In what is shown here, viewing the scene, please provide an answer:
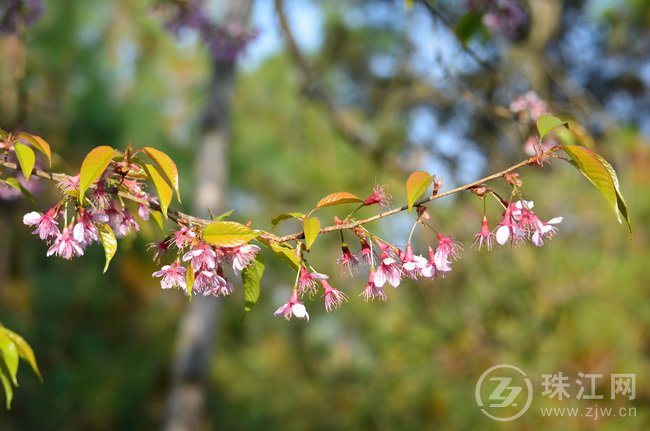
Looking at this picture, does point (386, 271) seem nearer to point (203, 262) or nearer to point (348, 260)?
point (348, 260)

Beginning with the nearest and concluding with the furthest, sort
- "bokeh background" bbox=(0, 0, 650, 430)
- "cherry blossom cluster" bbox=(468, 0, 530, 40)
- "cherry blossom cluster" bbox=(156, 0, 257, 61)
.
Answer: "cherry blossom cluster" bbox=(468, 0, 530, 40)
"cherry blossom cluster" bbox=(156, 0, 257, 61)
"bokeh background" bbox=(0, 0, 650, 430)

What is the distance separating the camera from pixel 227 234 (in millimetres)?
888

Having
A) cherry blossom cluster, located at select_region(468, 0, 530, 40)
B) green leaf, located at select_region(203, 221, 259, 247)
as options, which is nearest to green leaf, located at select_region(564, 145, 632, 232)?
green leaf, located at select_region(203, 221, 259, 247)

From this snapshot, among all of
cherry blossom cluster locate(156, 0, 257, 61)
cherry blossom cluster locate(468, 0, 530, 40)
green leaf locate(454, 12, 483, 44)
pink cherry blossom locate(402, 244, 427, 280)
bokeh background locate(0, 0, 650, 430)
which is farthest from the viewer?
bokeh background locate(0, 0, 650, 430)

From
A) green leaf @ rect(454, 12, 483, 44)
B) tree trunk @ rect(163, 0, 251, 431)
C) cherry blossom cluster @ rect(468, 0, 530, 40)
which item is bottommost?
tree trunk @ rect(163, 0, 251, 431)

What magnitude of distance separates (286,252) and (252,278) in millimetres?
134

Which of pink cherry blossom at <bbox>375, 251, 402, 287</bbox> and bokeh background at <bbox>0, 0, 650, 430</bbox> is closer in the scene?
pink cherry blossom at <bbox>375, 251, 402, 287</bbox>

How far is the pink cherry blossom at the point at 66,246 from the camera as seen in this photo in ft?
3.11

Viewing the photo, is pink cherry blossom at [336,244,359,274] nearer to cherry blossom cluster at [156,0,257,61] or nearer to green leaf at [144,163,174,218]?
green leaf at [144,163,174,218]

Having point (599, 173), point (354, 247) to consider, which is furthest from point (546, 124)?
point (354, 247)

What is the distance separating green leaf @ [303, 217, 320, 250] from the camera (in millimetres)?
865

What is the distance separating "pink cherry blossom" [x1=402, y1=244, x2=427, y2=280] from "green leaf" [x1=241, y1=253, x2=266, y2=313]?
0.21 m

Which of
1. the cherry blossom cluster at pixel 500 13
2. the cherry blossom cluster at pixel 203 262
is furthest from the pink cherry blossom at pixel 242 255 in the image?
the cherry blossom cluster at pixel 500 13

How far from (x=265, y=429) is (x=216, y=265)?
4918 mm
